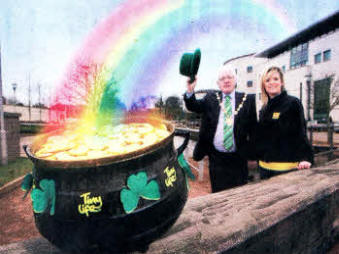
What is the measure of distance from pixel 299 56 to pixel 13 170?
1404 inches

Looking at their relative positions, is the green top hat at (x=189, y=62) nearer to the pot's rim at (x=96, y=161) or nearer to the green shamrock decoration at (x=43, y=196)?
the pot's rim at (x=96, y=161)

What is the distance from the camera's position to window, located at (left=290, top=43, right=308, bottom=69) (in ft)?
98.4

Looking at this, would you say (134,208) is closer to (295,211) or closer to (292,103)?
(295,211)

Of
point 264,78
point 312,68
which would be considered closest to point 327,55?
point 312,68

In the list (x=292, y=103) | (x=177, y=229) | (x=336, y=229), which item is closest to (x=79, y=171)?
(x=177, y=229)

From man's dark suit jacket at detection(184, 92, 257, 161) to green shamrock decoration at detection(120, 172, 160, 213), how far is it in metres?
1.45

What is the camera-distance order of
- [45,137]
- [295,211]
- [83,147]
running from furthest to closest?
[295,211] → [45,137] → [83,147]

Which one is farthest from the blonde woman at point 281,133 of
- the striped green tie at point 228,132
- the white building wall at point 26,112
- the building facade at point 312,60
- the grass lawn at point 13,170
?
the white building wall at point 26,112

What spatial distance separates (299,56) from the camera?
103 feet

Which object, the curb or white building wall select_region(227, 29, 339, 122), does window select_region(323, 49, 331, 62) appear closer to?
white building wall select_region(227, 29, 339, 122)

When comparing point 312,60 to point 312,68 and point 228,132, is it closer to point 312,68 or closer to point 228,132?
point 312,68

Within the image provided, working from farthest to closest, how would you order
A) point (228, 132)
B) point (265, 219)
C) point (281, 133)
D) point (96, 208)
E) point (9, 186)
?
point (9, 186)
point (281, 133)
point (228, 132)
point (265, 219)
point (96, 208)

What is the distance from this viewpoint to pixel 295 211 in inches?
62.1

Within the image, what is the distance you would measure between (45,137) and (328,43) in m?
33.4
